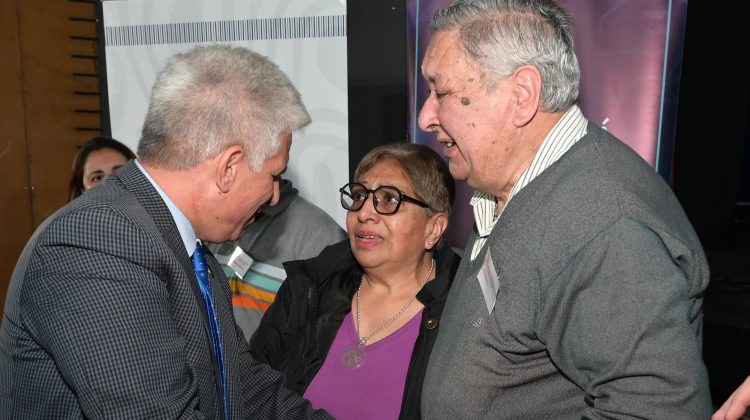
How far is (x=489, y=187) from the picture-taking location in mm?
1424

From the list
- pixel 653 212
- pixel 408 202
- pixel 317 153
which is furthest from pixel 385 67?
pixel 653 212

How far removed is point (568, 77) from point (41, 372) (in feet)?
3.66

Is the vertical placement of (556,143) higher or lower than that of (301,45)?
lower

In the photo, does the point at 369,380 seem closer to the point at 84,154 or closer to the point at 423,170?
the point at 423,170

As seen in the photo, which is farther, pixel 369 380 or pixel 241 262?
pixel 241 262

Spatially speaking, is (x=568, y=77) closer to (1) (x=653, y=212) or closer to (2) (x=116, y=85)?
(1) (x=653, y=212)

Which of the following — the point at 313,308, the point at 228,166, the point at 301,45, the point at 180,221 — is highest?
the point at 301,45

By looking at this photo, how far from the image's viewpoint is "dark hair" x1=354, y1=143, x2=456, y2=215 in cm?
225

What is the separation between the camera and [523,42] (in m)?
1.27

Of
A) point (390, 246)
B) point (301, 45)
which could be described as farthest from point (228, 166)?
point (301, 45)

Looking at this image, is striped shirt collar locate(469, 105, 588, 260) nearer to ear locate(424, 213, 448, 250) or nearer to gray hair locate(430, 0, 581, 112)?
gray hair locate(430, 0, 581, 112)

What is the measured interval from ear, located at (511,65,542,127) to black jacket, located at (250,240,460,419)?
3.02 ft

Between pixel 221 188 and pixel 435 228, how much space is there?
3.59 ft

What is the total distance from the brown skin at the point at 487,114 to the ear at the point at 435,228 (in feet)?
2.84
